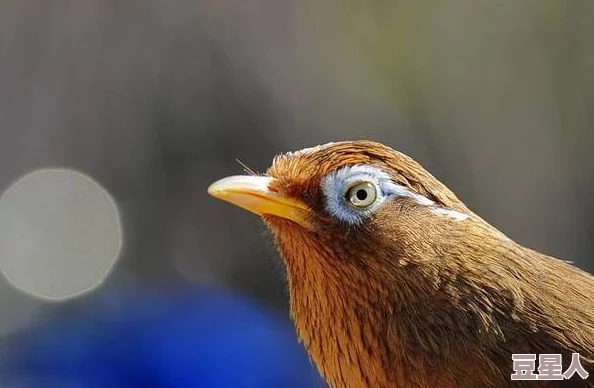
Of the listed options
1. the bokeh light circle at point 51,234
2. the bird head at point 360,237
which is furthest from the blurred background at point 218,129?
the bird head at point 360,237

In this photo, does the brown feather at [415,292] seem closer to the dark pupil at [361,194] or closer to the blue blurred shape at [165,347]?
the dark pupil at [361,194]

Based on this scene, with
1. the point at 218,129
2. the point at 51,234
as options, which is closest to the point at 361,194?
the point at 218,129

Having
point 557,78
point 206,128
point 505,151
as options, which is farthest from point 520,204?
point 206,128

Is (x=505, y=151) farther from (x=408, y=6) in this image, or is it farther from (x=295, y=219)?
(x=295, y=219)

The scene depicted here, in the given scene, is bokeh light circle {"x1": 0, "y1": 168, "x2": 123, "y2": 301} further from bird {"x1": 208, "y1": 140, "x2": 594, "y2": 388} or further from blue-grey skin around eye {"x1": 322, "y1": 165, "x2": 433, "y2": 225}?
blue-grey skin around eye {"x1": 322, "y1": 165, "x2": 433, "y2": 225}

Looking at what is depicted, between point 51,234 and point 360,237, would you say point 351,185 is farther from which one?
point 51,234
